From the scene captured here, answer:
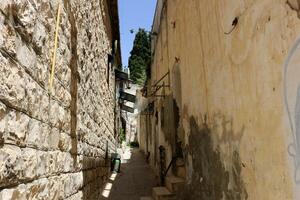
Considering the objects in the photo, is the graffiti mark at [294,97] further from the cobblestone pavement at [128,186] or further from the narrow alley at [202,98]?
the cobblestone pavement at [128,186]

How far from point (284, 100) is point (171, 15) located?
17.9 ft

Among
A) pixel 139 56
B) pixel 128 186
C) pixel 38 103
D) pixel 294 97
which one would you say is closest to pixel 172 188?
pixel 128 186

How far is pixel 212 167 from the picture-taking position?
4496mm

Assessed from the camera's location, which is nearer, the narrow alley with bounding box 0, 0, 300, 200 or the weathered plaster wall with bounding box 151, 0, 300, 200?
the narrow alley with bounding box 0, 0, 300, 200

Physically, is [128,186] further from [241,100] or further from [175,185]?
[241,100]

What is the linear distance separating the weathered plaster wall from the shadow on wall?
0.03 feet

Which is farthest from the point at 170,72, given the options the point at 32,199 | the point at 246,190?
the point at 32,199

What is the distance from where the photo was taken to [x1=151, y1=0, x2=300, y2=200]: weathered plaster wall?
98.4 inches

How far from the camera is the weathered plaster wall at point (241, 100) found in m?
2.50

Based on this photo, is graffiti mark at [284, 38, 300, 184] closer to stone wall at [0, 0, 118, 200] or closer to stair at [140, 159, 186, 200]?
stone wall at [0, 0, 118, 200]

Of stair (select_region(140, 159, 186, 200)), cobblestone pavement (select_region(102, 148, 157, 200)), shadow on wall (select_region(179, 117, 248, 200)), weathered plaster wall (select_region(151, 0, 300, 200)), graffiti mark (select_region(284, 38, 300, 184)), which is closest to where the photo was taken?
graffiti mark (select_region(284, 38, 300, 184))

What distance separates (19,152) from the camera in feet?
6.15

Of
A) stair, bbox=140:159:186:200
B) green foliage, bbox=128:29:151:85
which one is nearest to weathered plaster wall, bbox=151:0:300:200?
stair, bbox=140:159:186:200

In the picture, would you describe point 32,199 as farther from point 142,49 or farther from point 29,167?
point 142,49
